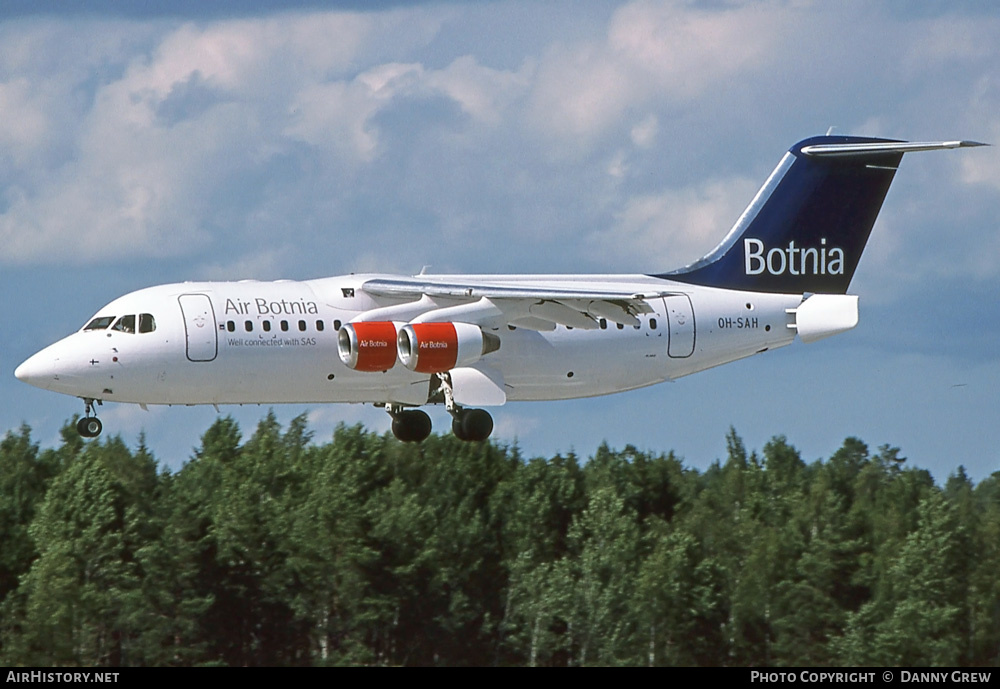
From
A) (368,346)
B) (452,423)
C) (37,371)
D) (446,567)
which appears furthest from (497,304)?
(446,567)

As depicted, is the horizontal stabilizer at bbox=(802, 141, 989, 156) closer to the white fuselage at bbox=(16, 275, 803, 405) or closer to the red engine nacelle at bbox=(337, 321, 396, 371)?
the white fuselage at bbox=(16, 275, 803, 405)

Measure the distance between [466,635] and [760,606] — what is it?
27.7 feet

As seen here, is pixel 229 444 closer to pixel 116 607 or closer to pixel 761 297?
pixel 116 607

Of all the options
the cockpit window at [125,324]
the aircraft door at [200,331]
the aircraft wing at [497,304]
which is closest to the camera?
the aircraft door at [200,331]

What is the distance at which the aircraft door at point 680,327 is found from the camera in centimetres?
3553

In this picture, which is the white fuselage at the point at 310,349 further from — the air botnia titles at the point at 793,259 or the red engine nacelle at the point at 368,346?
the air botnia titles at the point at 793,259

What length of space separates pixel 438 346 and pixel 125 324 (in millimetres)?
5389

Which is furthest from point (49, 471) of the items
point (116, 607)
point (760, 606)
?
Answer: point (760, 606)

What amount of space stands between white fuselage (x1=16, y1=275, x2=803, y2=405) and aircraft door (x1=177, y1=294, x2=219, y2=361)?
0.7 inches

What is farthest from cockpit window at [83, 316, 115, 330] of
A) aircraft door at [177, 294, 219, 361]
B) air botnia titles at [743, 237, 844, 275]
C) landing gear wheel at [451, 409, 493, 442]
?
air botnia titles at [743, 237, 844, 275]

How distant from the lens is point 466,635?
5322 centimetres

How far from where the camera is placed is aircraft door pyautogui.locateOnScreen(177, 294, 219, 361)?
3188 cm

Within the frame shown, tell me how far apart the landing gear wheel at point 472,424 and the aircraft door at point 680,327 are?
3.83 m

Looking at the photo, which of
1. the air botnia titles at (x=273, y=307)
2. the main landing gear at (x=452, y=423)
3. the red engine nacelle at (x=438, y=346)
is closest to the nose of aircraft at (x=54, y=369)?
the air botnia titles at (x=273, y=307)
